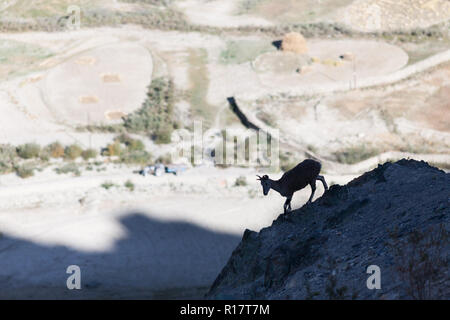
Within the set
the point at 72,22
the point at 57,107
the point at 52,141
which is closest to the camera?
the point at 52,141

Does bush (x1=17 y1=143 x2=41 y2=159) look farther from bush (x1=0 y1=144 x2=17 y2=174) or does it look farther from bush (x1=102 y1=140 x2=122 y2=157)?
bush (x1=102 y1=140 x2=122 y2=157)

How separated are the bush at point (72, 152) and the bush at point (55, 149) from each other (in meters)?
0.31

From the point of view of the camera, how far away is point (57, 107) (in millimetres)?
45438

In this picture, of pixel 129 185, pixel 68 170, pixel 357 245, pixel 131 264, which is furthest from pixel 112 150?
pixel 357 245

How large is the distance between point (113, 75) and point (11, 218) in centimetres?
2063

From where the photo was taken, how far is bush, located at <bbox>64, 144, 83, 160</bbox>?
128 ft

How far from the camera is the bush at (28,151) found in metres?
38.8

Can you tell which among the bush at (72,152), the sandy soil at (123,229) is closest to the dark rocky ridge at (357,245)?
the sandy soil at (123,229)

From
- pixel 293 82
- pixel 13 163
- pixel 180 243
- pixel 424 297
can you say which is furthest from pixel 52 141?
pixel 424 297

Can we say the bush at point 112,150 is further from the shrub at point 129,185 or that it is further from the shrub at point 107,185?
the shrub at point 129,185

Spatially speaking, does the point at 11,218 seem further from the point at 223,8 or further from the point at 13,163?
the point at 223,8

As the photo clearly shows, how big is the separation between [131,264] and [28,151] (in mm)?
13383

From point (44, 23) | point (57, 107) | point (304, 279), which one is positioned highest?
point (44, 23)

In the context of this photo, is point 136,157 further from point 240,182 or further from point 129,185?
point 240,182
